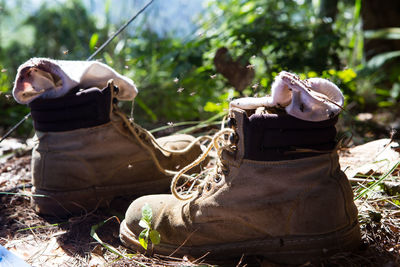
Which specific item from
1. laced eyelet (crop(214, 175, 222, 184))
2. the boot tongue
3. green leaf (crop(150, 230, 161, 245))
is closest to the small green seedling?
green leaf (crop(150, 230, 161, 245))

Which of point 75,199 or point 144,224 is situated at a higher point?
point 144,224

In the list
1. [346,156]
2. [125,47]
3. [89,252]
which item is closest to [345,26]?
[125,47]

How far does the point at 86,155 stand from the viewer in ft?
5.95

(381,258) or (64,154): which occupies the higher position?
(64,154)

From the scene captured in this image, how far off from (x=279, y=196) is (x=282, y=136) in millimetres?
192

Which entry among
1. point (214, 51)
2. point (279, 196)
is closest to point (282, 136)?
point (279, 196)

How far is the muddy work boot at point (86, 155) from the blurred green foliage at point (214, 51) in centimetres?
38

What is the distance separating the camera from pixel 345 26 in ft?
15.4

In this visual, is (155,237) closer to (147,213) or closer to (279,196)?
(147,213)

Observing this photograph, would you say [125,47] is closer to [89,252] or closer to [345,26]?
[345,26]

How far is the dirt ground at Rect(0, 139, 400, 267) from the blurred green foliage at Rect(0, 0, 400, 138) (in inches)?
24.6

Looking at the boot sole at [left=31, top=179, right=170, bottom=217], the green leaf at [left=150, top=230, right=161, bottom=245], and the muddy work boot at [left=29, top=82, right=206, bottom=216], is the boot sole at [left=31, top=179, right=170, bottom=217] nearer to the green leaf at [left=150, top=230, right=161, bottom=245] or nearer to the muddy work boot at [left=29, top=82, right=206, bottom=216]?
the muddy work boot at [left=29, top=82, right=206, bottom=216]

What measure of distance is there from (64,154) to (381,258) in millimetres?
1364

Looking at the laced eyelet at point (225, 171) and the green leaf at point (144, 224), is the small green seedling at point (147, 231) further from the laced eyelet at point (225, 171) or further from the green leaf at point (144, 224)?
the laced eyelet at point (225, 171)
